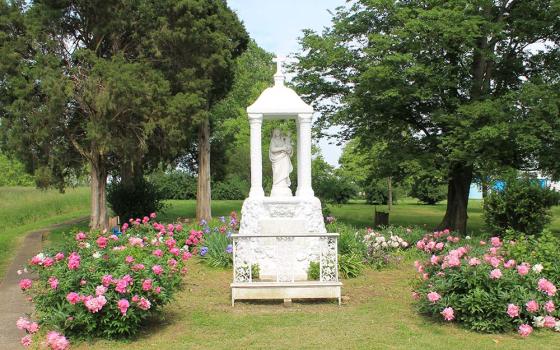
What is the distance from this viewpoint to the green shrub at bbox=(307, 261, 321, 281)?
30.4 ft

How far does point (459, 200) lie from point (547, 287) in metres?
13.4

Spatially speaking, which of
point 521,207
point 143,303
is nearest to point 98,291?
point 143,303

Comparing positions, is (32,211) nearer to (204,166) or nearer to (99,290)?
(204,166)

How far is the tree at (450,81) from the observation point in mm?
15805

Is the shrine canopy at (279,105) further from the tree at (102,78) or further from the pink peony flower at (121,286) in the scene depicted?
the tree at (102,78)

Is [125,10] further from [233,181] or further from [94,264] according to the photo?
[233,181]

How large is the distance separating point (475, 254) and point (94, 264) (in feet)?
16.7

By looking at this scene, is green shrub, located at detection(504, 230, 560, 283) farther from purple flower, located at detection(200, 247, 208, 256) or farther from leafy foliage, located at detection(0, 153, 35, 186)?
leafy foliage, located at detection(0, 153, 35, 186)

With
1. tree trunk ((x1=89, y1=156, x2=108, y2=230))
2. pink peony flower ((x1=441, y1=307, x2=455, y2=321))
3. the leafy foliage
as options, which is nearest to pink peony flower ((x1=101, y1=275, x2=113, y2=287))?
pink peony flower ((x1=441, y1=307, x2=455, y2=321))

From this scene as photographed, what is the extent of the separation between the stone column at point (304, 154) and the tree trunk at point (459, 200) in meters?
9.85

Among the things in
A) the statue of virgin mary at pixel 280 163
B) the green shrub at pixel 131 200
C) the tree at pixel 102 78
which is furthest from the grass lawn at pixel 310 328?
the green shrub at pixel 131 200

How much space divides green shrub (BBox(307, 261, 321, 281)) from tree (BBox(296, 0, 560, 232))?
7880mm

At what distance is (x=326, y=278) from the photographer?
27.6ft

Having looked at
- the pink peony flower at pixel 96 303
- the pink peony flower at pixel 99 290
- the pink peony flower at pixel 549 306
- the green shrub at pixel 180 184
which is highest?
the green shrub at pixel 180 184
